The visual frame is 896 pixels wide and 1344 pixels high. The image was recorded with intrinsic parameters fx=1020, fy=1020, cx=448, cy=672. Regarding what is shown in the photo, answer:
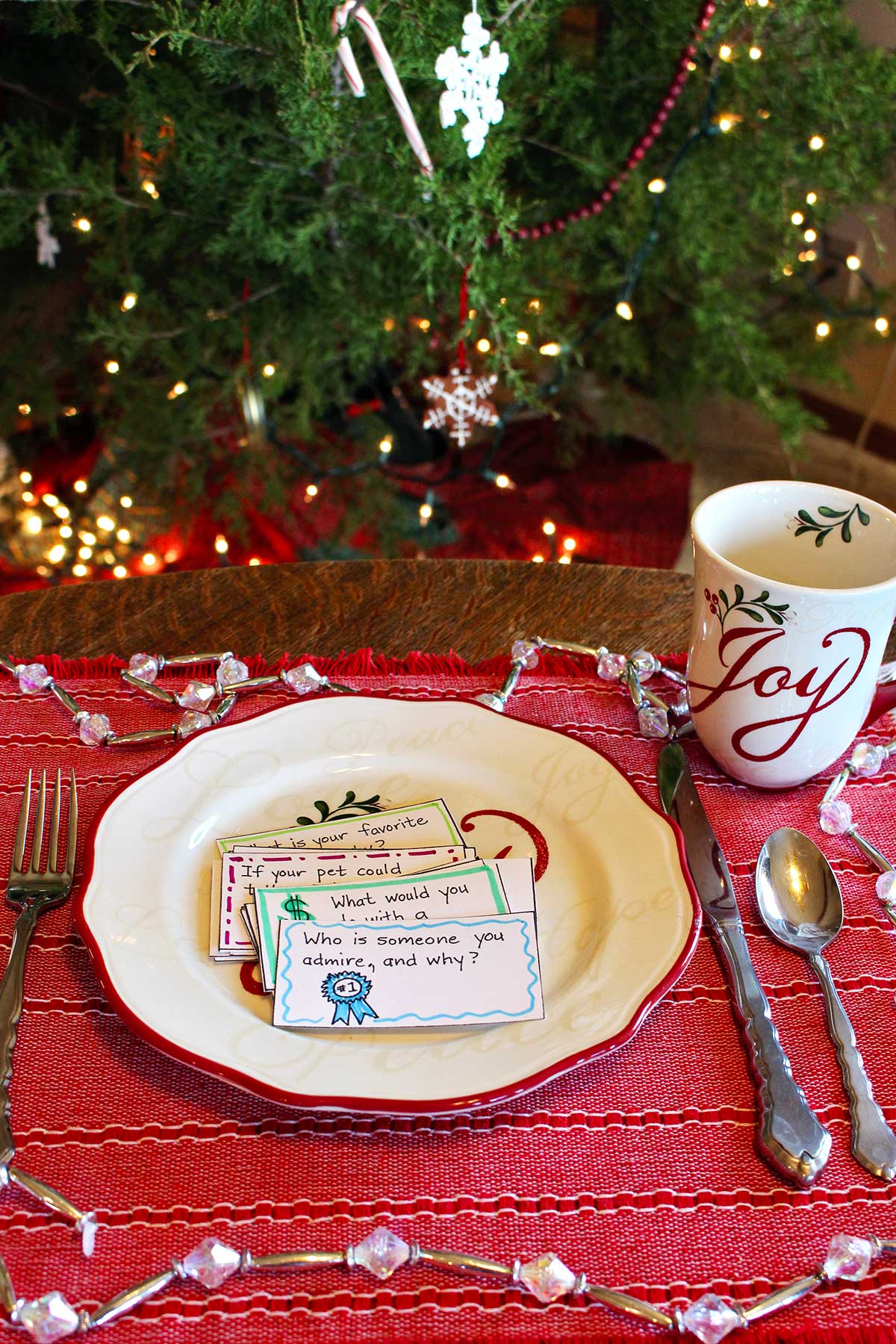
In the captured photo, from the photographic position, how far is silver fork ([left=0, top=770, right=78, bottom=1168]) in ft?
1.40

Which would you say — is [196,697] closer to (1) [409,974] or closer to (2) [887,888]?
(1) [409,974]


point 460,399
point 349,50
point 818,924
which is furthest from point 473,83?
point 818,924

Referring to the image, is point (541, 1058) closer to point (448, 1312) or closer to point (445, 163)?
point (448, 1312)

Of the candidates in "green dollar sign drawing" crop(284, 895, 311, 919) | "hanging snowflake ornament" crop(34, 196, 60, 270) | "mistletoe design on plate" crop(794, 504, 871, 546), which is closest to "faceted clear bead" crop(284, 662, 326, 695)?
"green dollar sign drawing" crop(284, 895, 311, 919)

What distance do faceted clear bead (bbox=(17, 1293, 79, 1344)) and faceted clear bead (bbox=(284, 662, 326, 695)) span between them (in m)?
0.38

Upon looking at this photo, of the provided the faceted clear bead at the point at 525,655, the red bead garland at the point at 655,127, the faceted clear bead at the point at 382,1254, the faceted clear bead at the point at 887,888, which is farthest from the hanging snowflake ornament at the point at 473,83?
the faceted clear bead at the point at 382,1254

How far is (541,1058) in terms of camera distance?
0.41 m

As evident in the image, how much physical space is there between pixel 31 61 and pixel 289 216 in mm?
401

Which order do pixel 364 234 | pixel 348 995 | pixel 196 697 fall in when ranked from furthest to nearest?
1. pixel 364 234
2. pixel 196 697
3. pixel 348 995

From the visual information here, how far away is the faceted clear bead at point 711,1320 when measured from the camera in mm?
348

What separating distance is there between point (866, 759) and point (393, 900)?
0.30 meters

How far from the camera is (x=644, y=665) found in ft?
2.20

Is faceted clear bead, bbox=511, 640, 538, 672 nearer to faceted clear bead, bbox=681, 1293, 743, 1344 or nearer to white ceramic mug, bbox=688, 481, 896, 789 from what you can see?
white ceramic mug, bbox=688, 481, 896, 789

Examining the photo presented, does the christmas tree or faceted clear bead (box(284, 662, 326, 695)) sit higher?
the christmas tree
